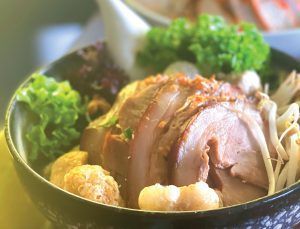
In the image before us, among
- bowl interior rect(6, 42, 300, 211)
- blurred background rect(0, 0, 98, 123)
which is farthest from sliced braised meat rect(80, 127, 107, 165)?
blurred background rect(0, 0, 98, 123)

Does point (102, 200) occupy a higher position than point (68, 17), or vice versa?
point (68, 17)

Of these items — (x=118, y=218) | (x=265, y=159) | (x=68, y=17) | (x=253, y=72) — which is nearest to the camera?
(x=118, y=218)

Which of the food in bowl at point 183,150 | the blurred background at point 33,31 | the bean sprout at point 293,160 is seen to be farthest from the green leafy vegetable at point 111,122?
the blurred background at point 33,31

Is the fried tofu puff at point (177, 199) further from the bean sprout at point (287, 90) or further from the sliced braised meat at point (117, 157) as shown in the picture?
the bean sprout at point (287, 90)

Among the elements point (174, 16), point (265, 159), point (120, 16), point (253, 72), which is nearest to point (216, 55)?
point (253, 72)

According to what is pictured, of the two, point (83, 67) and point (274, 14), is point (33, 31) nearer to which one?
point (274, 14)

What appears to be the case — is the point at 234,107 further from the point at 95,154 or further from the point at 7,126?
the point at 7,126
